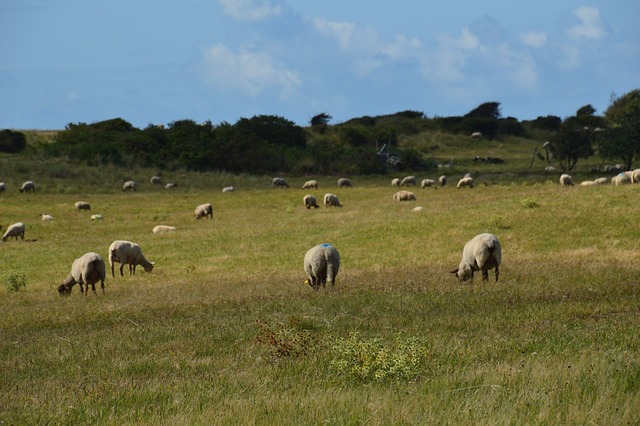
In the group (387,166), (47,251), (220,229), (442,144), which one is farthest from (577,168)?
(47,251)

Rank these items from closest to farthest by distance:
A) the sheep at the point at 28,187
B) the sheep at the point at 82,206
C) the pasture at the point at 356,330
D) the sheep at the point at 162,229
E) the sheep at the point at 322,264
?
1. the pasture at the point at 356,330
2. the sheep at the point at 322,264
3. the sheep at the point at 162,229
4. the sheep at the point at 82,206
5. the sheep at the point at 28,187

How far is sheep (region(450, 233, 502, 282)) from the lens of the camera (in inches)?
742

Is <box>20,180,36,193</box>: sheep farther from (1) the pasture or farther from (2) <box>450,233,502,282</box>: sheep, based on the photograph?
(2) <box>450,233,502,282</box>: sheep

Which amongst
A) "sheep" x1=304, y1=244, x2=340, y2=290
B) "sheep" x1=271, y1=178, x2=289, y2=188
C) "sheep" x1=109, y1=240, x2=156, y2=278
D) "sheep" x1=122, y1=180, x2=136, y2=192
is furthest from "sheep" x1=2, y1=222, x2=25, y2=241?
"sheep" x1=271, y1=178, x2=289, y2=188

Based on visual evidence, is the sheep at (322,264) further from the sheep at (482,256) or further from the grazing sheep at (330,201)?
the grazing sheep at (330,201)

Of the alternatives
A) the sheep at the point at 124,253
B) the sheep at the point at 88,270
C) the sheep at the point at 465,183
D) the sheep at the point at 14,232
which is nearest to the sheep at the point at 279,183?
the sheep at the point at 465,183

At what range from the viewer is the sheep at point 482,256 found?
61.8 feet

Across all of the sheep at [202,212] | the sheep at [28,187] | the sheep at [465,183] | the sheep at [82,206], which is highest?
the sheep at [28,187]

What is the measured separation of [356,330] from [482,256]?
315 inches

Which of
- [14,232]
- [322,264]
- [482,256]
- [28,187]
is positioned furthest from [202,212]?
[482,256]

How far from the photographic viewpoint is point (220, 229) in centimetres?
3947

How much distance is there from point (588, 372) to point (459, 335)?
3224 millimetres

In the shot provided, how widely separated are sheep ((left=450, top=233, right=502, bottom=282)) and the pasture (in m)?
0.50

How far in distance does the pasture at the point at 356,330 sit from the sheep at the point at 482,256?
1.64ft
